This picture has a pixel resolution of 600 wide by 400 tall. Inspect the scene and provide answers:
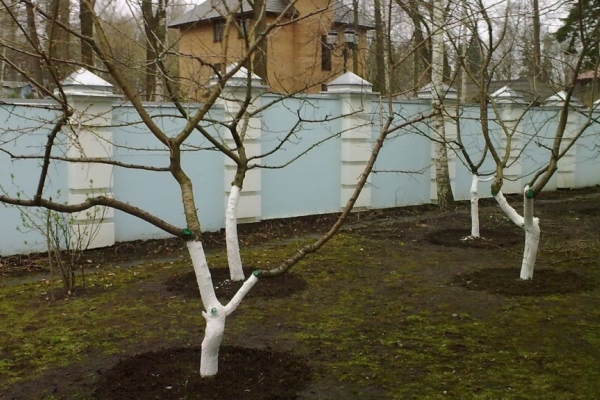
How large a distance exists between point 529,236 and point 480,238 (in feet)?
9.17

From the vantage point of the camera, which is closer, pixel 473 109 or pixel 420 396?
pixel 420 396

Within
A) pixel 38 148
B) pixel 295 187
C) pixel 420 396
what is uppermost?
pixel 38 148

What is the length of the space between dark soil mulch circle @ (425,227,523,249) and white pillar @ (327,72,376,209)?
2.14m

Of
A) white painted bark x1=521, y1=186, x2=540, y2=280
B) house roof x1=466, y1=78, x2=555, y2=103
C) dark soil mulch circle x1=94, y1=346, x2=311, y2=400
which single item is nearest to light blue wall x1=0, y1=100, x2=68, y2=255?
dark soil mulch circle x1=94, y1=346, x2=311, y2=400

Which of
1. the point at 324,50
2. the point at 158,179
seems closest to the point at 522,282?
the point at 158,179

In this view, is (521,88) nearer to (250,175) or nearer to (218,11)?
(250,175)

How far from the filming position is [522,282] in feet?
22.5

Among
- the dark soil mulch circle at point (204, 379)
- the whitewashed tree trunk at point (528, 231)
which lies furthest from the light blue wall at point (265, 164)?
the dark soil mulch circle at point (204, 379)

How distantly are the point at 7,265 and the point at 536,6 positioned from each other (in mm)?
7167

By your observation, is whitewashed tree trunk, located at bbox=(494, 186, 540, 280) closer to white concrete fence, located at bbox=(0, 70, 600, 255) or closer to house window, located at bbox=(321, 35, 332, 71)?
white concrete fence, located at bbox=(0, 70, 600, 255)

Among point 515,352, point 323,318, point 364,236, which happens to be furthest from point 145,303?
point 364,236

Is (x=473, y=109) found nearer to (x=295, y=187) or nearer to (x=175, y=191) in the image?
(x=295, y=187)

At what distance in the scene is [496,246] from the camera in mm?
9039

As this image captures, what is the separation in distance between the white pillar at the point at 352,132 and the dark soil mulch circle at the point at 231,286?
15.7 ft
